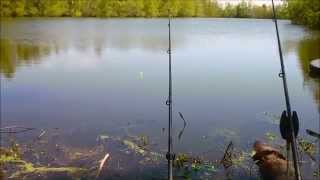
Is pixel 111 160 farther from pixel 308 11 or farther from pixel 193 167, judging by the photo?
pixel 308 11

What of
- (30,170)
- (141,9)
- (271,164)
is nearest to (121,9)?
(141,9)

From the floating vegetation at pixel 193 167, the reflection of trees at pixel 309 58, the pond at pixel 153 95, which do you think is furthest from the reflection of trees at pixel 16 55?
the reflection of trees at pixel 309 58

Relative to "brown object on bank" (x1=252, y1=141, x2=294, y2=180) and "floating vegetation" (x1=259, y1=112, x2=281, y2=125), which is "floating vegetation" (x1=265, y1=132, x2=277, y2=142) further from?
"brown object on bank" (x1=252, y1=141, x2=294, y2=180)

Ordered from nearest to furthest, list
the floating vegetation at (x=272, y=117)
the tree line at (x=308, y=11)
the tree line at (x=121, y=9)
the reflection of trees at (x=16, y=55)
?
the floating vegetation at (x=272, y=117)
the reflection of trees at (x=16, y=55)
the tree line at (x=308, y=11)
the tree line at (x=121, y=9)

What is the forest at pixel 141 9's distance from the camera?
51.9m

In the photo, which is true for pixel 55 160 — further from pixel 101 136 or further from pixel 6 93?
A: pixel 6 93

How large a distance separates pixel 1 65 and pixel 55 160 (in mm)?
12122

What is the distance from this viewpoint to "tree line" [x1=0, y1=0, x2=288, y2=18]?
6613cm

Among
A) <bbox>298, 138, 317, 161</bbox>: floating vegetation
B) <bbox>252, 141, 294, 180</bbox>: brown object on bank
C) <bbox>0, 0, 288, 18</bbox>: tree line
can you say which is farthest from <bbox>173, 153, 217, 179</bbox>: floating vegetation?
<bbox>0, 0, 288, 18</bbox>: tree line

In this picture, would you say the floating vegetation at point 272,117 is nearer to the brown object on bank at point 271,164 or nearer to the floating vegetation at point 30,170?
the brown object on bank at point 271,164

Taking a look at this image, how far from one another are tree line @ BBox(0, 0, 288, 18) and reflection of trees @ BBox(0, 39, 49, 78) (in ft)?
98.0

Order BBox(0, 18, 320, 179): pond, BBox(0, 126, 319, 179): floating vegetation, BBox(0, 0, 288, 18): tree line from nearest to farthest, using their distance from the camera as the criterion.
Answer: BBox(0, 126, 319, 179): floating vegetation
BBox(0, 18, 320, 179): pond
BBox(0, 0, 288, 18): tree line

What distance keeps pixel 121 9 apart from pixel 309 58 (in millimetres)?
59043

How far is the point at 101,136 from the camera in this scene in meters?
9.05
